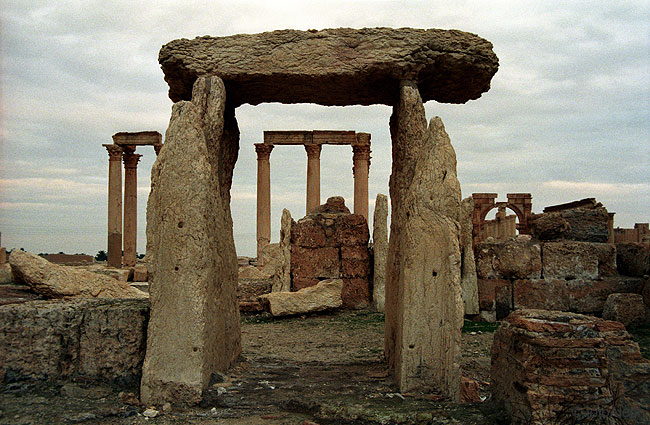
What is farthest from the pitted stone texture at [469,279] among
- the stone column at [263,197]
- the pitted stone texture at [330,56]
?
the stone column at [263,197]

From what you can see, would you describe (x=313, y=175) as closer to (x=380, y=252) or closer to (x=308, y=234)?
(x=308, y=234)

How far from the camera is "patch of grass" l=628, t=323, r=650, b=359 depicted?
23.3 ft

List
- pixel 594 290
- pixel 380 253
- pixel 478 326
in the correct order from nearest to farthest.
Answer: pixel 478 326
pixel 594 290
pixel 380 253

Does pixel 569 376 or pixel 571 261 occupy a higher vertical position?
pixel 571 261

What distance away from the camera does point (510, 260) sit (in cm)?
941

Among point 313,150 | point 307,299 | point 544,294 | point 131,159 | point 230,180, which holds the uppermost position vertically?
point 313,150

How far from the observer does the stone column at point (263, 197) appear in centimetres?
2327

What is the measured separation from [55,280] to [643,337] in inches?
362

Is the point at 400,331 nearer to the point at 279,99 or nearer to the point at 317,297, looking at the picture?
the point at 279,99

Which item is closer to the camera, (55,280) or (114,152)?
(55,280)

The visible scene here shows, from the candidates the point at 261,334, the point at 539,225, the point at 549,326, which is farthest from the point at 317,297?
the point at 549,326

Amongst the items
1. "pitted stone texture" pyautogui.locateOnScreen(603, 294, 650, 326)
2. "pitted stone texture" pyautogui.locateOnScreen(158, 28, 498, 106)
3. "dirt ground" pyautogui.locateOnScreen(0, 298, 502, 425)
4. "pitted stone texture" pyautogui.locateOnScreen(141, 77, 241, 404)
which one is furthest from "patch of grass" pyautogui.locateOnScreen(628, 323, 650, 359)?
"pitted stone texture" pyautogui.locateOnScreen(141, 77, 241, 404)

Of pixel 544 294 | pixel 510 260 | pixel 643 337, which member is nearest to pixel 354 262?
pixel 510 260

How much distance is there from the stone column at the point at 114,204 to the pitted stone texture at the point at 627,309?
1886cm
